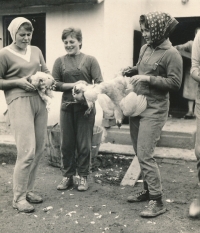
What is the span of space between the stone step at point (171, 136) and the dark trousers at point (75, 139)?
2253mm

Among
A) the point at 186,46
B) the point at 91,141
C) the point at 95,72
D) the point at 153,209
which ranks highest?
the point at 186,46

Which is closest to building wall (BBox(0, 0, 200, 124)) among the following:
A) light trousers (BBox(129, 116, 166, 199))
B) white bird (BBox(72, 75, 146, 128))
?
white bird (BBox(72, 75, 146, 128))

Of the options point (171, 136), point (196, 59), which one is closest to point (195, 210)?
point (196, 59)

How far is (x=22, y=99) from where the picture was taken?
4.18m

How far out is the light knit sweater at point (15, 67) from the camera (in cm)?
409

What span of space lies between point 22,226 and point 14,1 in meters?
4.95

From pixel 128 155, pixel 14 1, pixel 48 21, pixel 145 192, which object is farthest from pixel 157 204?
pixel 14 1

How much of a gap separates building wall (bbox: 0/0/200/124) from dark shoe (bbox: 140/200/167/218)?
3.15 meters

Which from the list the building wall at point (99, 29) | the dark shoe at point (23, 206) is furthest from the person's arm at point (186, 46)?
the dark shoe at point (23, 206)

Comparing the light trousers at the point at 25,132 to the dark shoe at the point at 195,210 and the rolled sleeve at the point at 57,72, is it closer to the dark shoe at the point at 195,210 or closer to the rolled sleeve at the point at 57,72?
the rolled sleeve at the point at 57,72

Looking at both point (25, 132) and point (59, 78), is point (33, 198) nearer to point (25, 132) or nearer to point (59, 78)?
point (25, 132)

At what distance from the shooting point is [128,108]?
4000 millimetres

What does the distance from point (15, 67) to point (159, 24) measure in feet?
5.58

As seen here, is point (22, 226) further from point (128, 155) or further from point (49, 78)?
point (128, 155)
